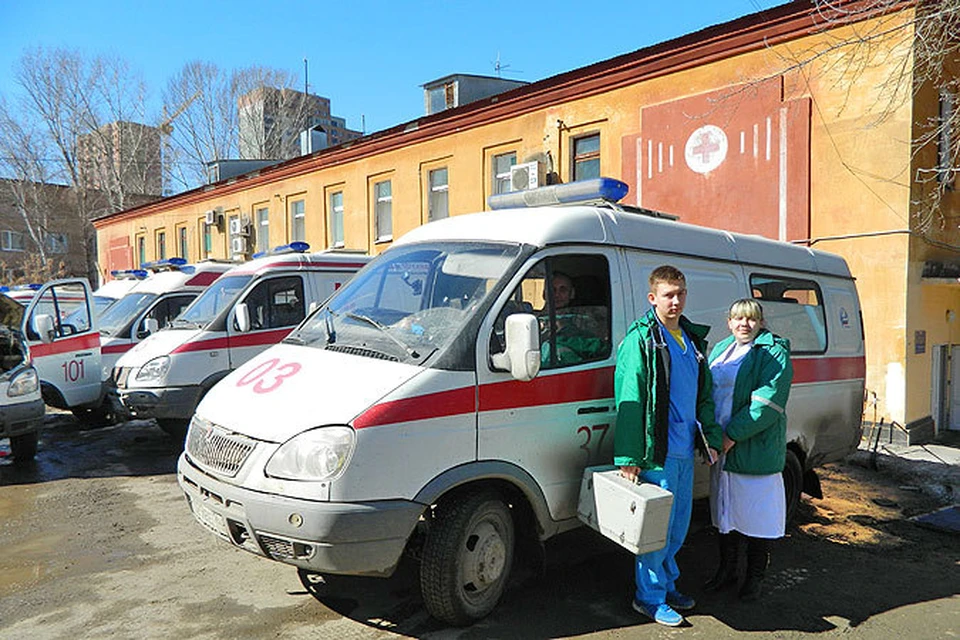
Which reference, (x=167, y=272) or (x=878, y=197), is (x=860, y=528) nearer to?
(x=878, y=197)

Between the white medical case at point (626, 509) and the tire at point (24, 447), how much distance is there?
6.89 meters

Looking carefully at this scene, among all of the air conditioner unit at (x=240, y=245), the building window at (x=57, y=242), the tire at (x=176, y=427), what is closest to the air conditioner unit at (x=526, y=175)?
the tire at (x=176, y=427)

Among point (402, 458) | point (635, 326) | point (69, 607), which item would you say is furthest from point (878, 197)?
point (69, 607)

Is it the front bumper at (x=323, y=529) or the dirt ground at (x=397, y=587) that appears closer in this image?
the front bumper at (x=323, y=529)

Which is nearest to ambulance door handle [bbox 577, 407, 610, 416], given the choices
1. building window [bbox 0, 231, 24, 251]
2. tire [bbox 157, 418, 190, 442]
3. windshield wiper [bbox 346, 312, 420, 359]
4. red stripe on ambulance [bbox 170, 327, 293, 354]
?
windshield wiper [bbox 346, 312, 420, 359]

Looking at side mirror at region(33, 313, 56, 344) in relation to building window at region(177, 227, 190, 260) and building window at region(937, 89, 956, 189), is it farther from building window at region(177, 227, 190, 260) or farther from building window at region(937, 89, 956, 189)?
building window at region(177, 227, 190, 260)

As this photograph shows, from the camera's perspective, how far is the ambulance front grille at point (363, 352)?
12.5 ft

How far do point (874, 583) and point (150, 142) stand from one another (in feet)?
141

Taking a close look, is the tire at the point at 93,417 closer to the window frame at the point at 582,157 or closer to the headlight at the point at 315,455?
the headlight at the point at 315,455

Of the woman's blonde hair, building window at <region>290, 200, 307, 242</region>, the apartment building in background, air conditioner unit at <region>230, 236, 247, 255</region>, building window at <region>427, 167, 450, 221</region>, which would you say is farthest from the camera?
the apartment building in background

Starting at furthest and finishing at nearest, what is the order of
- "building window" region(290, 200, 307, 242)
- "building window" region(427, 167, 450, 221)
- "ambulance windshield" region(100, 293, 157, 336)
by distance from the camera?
"building window" region(290, 200, 307, 242) < "building window" region(427, 167, 450, 221) < "ambulance windshield" region(100, 293, 157, 336)

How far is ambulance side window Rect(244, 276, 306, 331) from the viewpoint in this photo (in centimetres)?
878

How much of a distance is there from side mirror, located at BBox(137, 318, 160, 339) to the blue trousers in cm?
740

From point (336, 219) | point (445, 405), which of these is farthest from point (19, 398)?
point (336, 219)
